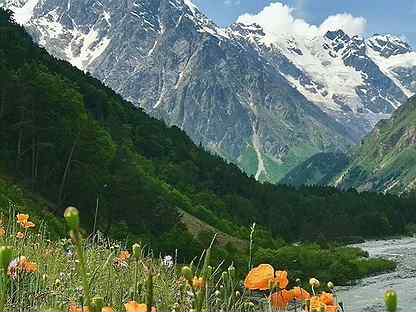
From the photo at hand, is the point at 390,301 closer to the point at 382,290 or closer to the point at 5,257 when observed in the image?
the point at 5,257

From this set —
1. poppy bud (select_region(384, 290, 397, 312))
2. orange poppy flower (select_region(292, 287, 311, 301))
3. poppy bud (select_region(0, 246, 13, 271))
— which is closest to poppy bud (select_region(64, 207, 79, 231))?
poppy bud (select_region(0, 246, 13, 271))

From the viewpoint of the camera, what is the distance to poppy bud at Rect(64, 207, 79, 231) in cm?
190

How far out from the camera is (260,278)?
9.41 feet

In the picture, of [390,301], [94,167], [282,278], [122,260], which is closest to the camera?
[390,301]

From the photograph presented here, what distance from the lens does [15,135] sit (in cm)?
5656

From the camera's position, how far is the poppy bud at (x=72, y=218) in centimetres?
190

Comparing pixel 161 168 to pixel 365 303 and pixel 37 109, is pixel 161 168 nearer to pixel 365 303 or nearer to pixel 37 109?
pixel 37 109

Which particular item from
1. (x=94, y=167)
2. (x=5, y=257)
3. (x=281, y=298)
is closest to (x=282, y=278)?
(x=281, y=298)

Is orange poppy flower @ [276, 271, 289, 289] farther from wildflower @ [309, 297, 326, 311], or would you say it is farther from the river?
the river

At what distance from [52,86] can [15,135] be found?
16.7 ft

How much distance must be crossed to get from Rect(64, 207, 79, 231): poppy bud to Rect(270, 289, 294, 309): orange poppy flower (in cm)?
153

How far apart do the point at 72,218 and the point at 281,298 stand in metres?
1.63

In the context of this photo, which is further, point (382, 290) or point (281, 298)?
point (382, 290)

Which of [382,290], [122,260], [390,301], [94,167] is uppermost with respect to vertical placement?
[94,167]
